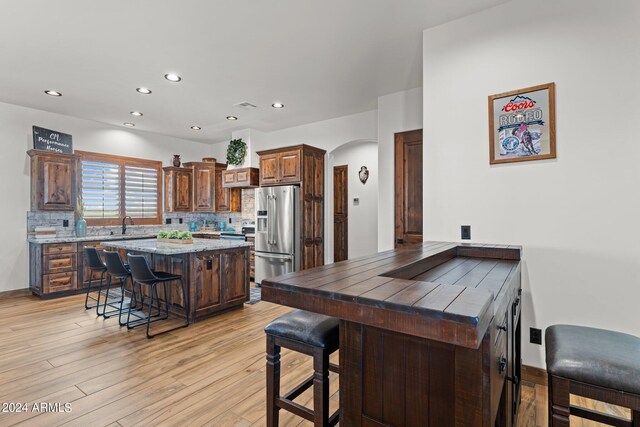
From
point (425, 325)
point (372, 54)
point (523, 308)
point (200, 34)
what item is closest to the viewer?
point (425, 325)

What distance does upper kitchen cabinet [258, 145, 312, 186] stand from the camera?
5.04 meters

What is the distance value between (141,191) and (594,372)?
22.6ft

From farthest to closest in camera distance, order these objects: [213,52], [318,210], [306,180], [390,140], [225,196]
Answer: [225,196] < [318,210] < [306,180] < [390,140] < [213,52]

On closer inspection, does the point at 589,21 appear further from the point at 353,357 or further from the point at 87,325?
the point at 87,325

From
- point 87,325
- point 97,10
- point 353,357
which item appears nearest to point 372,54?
point 97,10

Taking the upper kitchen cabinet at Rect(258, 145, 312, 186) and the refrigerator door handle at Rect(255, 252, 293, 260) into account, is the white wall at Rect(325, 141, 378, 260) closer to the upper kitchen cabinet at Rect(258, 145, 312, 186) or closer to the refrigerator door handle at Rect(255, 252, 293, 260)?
the upper kitchen cabinet at Rect(258, 145, 312, 186)

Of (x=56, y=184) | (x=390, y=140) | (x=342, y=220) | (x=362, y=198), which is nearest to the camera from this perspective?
(x=390, y=140)

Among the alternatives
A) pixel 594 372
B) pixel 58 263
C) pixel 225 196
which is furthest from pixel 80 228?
pixel 594 372

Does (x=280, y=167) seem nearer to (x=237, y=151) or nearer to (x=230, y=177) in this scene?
(x=237, y=151)

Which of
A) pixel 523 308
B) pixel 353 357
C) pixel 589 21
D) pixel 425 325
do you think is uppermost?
pixel 589 21

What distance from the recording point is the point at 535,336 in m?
2.26

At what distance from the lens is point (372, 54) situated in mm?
3186

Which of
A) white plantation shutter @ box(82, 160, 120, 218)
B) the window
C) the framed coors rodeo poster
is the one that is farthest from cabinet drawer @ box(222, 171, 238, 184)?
the framed coors rodeo poster

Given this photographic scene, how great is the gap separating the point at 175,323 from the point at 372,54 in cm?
368
